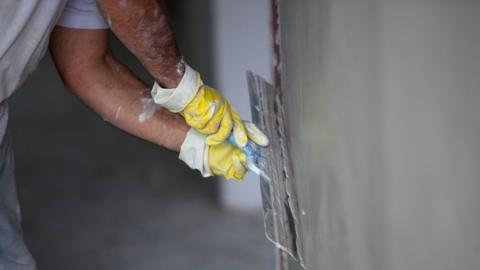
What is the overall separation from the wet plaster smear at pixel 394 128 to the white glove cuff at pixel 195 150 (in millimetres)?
409

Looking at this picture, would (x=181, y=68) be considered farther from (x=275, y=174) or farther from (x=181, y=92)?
(x=275, y=174)

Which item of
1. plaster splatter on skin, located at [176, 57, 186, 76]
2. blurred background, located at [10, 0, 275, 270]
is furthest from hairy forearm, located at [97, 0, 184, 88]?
blurred background, located at [10, 0, 275, 270]

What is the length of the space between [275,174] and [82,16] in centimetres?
58

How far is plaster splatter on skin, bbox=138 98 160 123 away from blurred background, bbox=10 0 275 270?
1.35m

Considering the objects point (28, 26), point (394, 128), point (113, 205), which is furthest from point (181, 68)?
point (113, 205)

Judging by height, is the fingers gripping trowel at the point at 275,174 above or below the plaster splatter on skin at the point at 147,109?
below

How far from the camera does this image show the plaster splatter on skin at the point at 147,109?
201 centimetres

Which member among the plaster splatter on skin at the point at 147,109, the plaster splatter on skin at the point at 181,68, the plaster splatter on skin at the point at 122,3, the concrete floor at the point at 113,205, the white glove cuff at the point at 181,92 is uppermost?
the plaster splatter on skin at the point at 122,3

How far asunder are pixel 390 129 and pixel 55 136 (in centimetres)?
344

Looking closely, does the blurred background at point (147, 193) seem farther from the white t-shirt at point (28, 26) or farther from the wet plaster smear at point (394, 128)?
the wet plaster smear at point (394, 128)

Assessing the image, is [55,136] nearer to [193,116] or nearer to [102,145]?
[102,145]

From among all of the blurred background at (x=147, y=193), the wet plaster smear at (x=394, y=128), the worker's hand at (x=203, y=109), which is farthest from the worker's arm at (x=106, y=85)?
→ the blurred background at (x=147, y=193)

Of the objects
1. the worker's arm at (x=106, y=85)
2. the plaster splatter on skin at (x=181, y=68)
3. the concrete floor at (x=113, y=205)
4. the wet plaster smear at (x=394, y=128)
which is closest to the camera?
the wet plaster smear at (x=394, y=128)

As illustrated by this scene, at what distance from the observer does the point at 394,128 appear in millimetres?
1316
